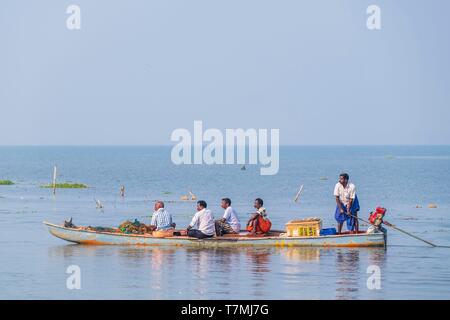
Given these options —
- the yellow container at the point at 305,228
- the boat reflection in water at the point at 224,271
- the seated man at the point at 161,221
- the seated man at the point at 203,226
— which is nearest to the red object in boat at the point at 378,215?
the boat reflection in water at the point at 224,271

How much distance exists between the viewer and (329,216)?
40969 mm

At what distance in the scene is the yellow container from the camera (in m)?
26.1

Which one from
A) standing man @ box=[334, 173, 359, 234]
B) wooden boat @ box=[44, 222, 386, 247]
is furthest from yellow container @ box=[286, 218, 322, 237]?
standing man @ box=[334, 173, 359, 234]

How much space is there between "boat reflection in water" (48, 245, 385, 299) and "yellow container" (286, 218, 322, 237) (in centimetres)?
36

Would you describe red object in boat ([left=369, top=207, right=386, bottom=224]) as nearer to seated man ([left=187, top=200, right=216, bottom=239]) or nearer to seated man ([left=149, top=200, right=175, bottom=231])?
seated man ([left=187, top=200, right=216, bottom=239])

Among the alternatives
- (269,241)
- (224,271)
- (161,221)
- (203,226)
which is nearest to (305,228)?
(269,241)

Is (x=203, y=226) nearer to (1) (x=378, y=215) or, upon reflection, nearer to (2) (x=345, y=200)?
(2) (x=345, y=200)

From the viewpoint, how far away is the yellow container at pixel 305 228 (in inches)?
1027

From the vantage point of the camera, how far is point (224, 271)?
22.8m

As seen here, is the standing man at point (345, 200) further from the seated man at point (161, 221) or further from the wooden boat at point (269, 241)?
the seated man at point (161, 221)

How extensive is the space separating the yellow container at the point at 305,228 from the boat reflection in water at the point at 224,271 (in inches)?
14.1
